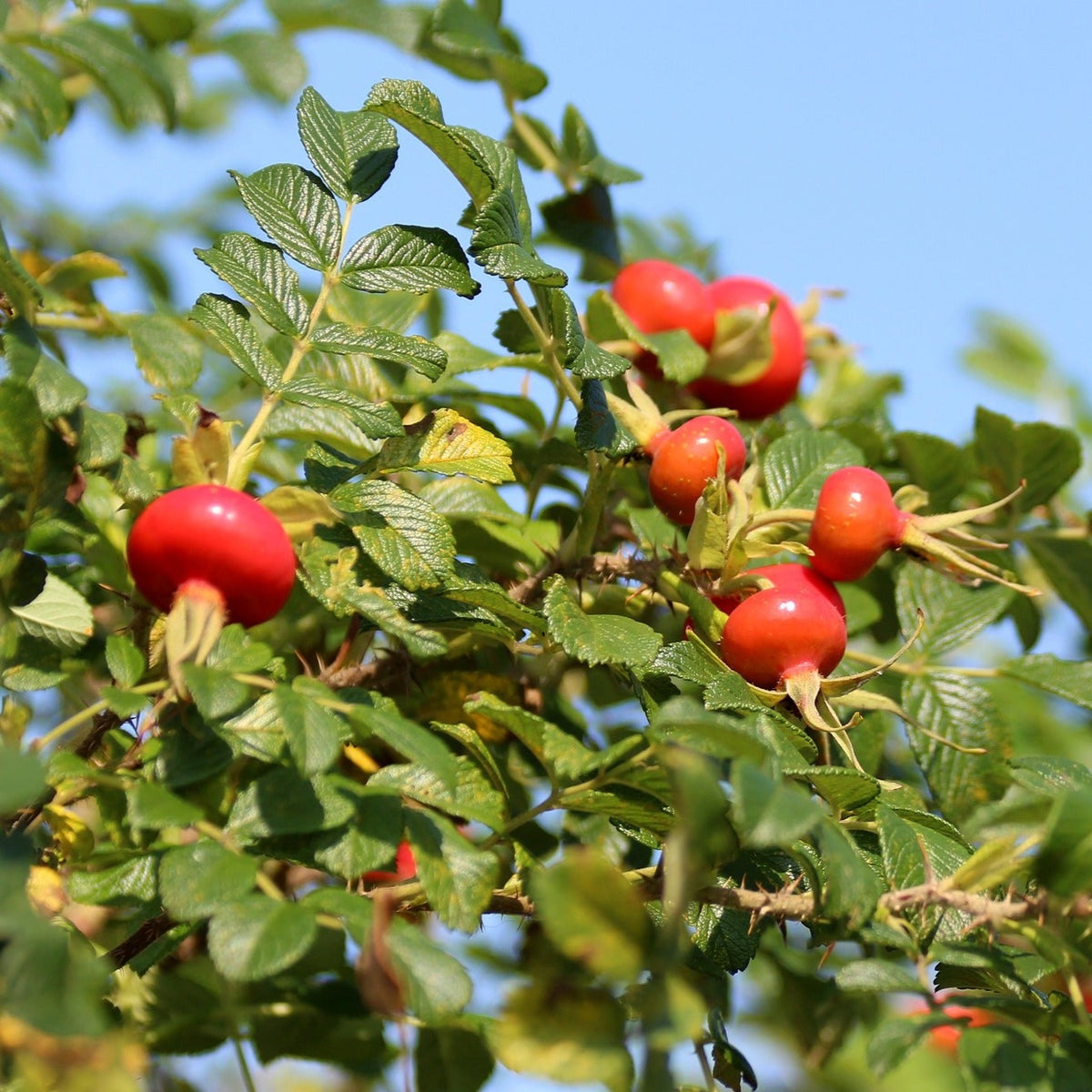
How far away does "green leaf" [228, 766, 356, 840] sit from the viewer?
1.06 metres

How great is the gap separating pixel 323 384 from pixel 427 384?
484 mm

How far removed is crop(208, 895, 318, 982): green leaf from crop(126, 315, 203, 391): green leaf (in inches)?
32.7

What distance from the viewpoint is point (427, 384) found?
1801 mm

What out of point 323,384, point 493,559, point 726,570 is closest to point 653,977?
point 726,570

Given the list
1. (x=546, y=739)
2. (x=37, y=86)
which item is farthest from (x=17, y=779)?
(x=37, y=86)

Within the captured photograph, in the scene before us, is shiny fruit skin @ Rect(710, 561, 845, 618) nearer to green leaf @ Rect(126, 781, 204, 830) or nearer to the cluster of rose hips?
the cluster of rose hips

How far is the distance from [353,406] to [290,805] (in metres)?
0.41

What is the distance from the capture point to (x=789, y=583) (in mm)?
1380

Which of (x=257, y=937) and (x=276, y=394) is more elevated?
(x=276, y=394)

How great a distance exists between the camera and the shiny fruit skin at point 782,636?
51.4 inches

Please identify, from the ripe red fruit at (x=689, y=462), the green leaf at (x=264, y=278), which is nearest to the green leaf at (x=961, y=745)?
the ripe red fruit at (x=689, y=462)

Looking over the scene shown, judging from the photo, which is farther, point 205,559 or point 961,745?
point 961,745

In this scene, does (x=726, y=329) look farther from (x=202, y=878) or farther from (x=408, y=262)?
(x=202, y=878)

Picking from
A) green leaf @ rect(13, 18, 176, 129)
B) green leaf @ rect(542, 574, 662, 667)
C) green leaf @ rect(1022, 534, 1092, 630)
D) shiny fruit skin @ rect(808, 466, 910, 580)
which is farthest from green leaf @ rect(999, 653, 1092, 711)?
green leaf @ rect(13, 18, 176, 129)
